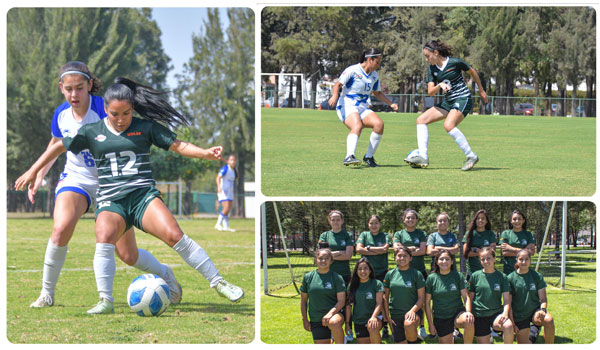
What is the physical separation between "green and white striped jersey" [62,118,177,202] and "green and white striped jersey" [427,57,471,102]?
4.02 meters

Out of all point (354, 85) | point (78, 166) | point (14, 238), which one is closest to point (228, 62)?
point (14, 238)

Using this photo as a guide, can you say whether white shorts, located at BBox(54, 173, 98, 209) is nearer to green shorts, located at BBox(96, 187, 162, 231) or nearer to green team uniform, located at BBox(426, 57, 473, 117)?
green shorts, located at BBox(96, 187, 162, 231)

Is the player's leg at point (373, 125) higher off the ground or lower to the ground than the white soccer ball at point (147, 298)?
higher

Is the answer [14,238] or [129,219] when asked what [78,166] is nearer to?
[129,219]

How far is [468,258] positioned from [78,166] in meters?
3.90

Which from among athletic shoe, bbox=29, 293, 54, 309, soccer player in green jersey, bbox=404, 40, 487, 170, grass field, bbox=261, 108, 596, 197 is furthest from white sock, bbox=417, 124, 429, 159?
athletic shoe, bbox=29, 293, 54, 309

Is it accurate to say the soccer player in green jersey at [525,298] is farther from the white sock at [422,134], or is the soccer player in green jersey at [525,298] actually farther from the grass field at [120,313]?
the white sock at [422,134]

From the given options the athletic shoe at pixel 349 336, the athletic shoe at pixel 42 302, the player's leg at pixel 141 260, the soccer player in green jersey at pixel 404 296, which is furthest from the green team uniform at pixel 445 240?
the athletic shoe at pixel 42 302

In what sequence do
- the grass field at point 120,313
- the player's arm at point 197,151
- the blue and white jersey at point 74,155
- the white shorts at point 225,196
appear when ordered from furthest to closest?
the white shorts at point 225,196 → the blue and white jersey at point 74,155 → the grass field at point 120,313 → the player's arm at point 197,151

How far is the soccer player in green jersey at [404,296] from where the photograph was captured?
18.7 ft

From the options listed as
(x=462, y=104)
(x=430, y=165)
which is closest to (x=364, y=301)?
(x=462, y=104)

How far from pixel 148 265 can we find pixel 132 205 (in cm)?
96

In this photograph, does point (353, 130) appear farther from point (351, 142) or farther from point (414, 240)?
point (414, 240)

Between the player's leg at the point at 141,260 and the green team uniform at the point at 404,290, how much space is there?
2.05 m
